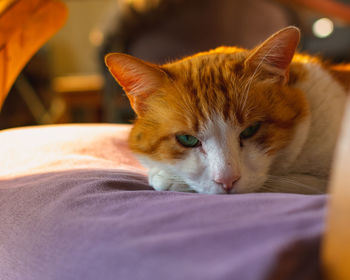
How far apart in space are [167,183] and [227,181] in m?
0.18

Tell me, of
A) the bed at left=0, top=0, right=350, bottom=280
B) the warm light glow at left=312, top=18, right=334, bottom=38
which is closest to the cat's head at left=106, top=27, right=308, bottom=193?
the bed at left=0, top=0, right=350, bottom=280

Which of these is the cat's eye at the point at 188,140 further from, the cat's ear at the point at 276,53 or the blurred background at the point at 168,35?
the blurred background at the point at 168,35

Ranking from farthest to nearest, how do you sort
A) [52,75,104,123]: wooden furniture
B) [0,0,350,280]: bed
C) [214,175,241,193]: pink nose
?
[52,75,104,123]: wooden furniture, [214,175,241,193]: pink nose, [0,0,350,280]: bed

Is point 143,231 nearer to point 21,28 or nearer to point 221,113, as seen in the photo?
point 221,113

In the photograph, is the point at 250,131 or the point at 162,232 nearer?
the point at 162,232

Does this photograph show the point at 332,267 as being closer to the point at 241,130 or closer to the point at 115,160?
the point at 241,130

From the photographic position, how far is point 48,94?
4.78 metres

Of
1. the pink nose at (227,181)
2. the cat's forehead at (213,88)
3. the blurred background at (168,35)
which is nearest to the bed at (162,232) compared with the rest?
the pink nose at (227,181)

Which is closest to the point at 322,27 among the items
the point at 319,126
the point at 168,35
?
the point at 168,35

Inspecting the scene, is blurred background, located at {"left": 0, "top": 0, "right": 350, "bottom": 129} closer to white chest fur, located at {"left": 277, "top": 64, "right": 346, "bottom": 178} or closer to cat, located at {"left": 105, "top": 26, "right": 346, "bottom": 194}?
white chest fur, located at {"left": 277, "top": 64, "right": 346, "bottom": 178}

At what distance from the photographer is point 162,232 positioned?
24.8 inches

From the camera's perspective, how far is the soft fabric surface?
1.76ft

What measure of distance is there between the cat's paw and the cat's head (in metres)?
0.02

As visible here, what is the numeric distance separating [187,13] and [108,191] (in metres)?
2.52
